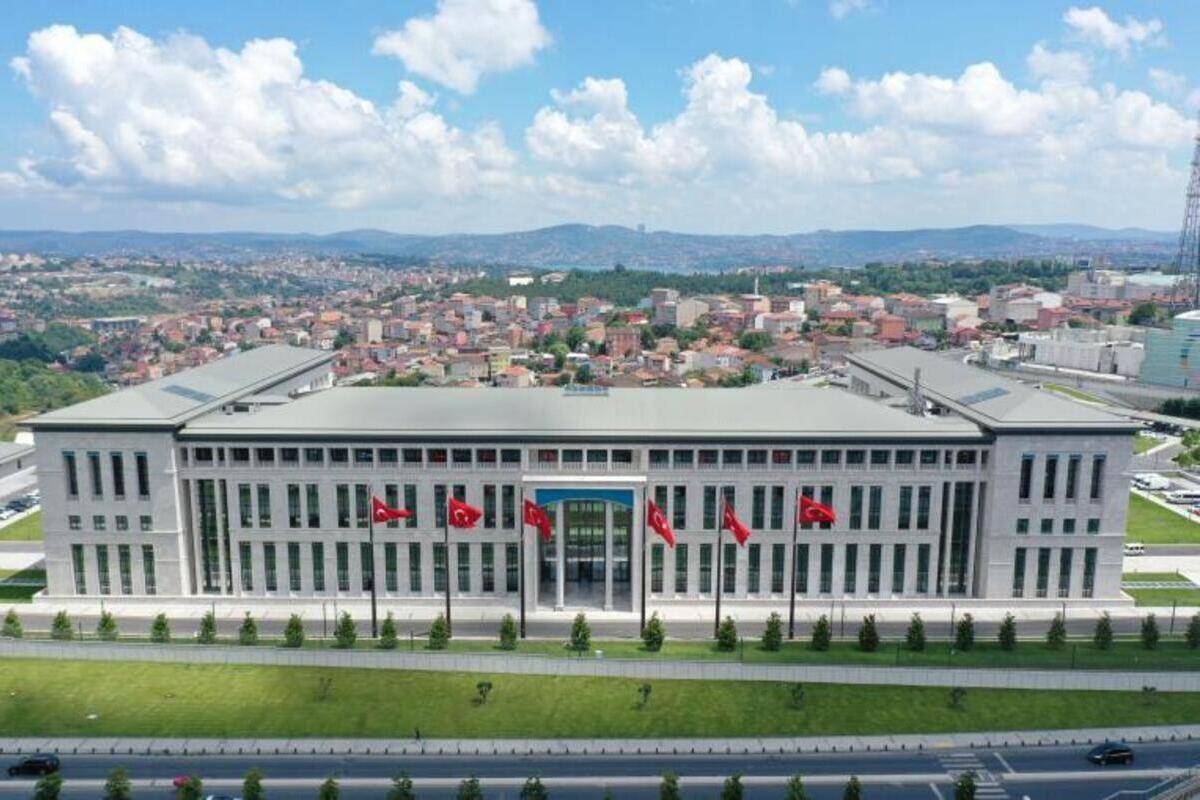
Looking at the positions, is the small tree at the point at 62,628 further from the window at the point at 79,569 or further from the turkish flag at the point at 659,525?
the turkish flag at the point at 659,525

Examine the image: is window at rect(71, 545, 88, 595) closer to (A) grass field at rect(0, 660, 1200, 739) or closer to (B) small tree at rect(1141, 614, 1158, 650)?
(A) grass field at rect(0, 660, 1200, 739)

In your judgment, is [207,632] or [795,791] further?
[207,632]

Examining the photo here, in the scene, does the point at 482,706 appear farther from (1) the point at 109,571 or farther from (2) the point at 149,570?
(1) the point at 109,571

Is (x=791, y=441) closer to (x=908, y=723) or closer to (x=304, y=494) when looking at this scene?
(x=908, y=723)

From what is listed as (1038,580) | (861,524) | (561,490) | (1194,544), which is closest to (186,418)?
(561,490)

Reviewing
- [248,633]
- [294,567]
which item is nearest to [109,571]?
[294,567]

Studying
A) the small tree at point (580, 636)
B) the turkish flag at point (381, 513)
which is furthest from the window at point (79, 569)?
the small tree at point (580, 636)
